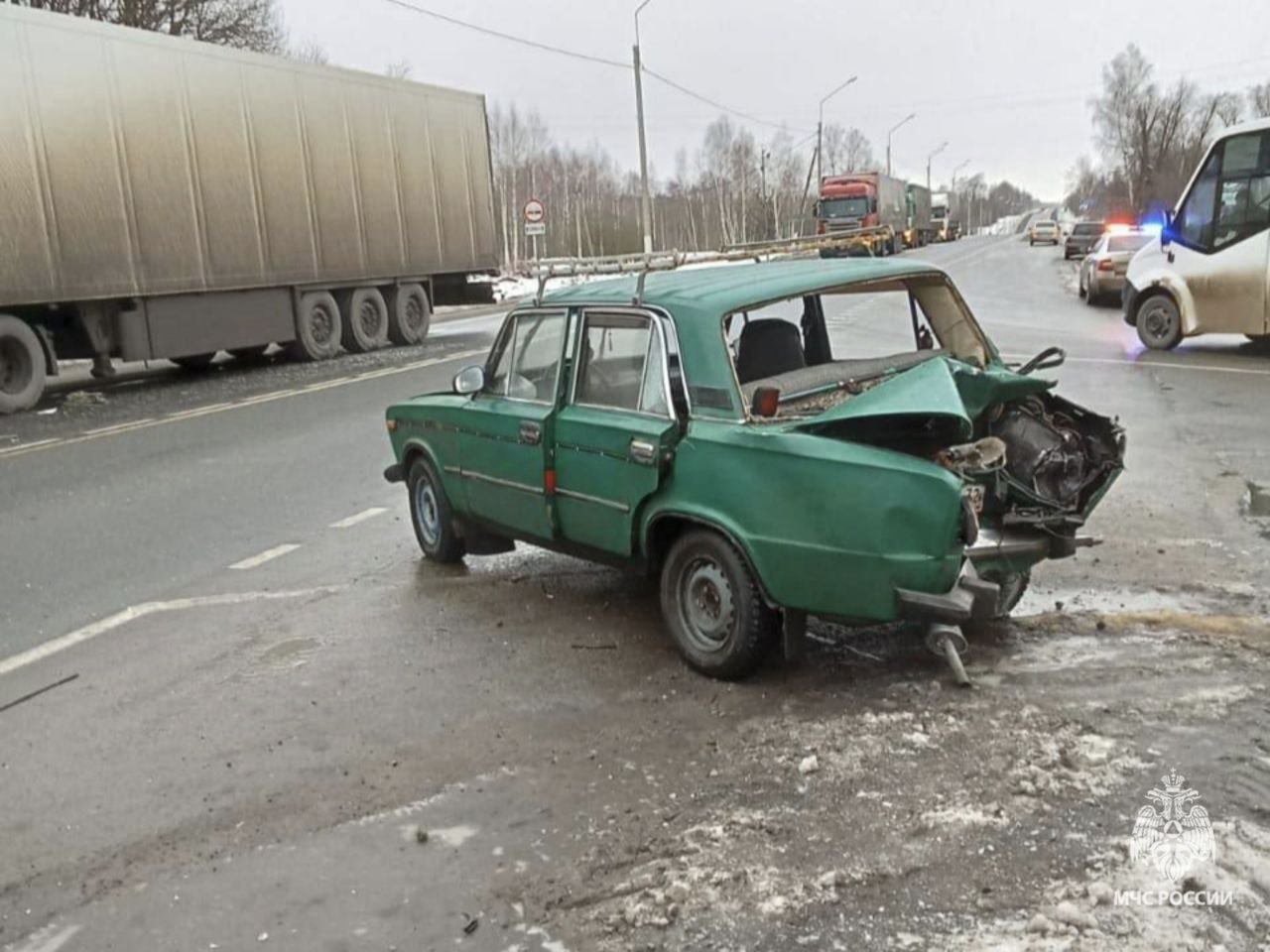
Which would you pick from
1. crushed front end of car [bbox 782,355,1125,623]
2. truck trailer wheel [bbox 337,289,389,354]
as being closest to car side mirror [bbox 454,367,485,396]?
crushed front end of car [bbox 782,355,1125,623]

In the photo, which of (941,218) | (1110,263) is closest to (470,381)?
(1110,263)

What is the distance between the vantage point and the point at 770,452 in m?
4.18

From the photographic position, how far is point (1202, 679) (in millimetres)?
4309

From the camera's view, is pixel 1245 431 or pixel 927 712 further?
pixel 1245 431

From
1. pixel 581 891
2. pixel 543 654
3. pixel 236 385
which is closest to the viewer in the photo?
pixel 581 891

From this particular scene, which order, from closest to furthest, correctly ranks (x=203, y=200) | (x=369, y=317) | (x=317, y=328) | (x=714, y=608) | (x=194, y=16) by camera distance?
(x=714, y=608) < (x=203, y=200) < (x=317, y=328) < (x=369, y=317) < (x=194, y=16)

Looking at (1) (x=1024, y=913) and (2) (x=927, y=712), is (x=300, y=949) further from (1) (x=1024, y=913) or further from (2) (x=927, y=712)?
(2) (x=927, y=712)

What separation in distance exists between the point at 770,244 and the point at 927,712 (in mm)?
3118

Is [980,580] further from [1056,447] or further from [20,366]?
[20,366]

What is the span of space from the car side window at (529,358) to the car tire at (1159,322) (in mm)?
12499

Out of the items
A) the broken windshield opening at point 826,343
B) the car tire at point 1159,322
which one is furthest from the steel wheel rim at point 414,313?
the broken windshield opening at point 826,343

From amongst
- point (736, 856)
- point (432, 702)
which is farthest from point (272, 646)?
point (736, 856)

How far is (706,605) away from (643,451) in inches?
27.6

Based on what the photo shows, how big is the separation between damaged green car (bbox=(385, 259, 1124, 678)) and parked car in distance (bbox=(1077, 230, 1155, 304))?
777 inches
